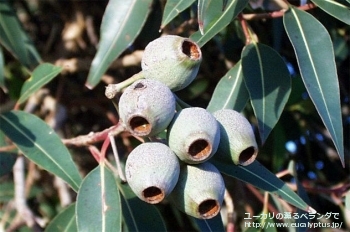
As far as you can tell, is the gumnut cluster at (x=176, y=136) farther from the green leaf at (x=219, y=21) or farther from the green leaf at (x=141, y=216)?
the green leaf at (x=141, y=216)

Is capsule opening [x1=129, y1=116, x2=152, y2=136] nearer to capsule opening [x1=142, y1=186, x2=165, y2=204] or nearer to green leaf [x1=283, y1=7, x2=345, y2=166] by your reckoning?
capsule opening [x1=142, y1=186, x2=165, y2=204]

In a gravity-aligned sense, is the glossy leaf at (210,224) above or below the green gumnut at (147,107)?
below

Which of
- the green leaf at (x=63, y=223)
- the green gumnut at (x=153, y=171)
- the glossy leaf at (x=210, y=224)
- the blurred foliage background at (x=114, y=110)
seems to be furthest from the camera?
the blurred foliage background at (x=114, y=110)

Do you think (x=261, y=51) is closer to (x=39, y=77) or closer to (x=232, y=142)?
(x=232, y=142)

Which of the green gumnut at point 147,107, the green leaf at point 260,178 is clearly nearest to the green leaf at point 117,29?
the green leaf at point 260,178

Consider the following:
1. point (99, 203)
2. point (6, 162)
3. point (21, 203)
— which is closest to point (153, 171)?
point (99, 203)

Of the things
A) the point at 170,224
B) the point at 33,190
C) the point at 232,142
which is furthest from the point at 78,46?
the point at 232,142

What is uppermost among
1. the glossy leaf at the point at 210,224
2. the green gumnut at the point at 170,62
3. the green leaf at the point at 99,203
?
the green gumnut at the point at 170,62

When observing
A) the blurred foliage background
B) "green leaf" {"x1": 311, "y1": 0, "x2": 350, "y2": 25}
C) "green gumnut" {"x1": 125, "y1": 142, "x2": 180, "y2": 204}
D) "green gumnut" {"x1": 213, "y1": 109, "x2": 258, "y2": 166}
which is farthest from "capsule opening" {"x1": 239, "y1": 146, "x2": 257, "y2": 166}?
the blurred foliage background
